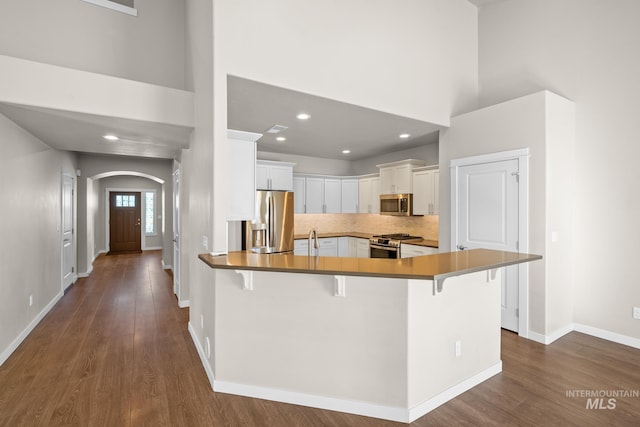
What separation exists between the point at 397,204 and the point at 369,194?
1018 millimetres

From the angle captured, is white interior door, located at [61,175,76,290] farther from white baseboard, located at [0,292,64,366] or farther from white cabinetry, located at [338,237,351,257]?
white cabinetry, located at [338,237,351,257]

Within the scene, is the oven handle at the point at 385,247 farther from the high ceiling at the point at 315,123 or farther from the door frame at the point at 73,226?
the door frame at the point at 73,226

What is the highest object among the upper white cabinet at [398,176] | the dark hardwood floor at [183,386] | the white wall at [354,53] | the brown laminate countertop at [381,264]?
the white wall at [354,53]

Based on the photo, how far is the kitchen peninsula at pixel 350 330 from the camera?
7.09 feet

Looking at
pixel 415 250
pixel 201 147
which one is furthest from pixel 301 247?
pixel 201 147

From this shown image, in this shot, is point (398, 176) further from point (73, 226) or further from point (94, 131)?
point (73, 226)

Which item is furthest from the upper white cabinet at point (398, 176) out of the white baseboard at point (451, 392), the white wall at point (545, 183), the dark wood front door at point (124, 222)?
the dark wood front door at point (124, 222)

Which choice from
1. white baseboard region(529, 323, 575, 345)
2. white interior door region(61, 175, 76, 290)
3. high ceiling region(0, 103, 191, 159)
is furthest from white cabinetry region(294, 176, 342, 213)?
white interior door region(61, 175, 76, 290)

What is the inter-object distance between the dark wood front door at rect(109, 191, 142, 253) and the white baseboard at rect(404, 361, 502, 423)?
1125 centimetres

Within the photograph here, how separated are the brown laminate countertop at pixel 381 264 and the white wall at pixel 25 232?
239 centimetres

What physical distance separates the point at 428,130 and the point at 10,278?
5297 mm

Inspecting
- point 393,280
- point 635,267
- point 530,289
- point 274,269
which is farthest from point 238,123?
point 635,267

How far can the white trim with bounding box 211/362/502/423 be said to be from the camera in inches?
85.0

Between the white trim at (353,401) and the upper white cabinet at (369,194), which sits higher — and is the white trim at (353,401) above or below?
below
